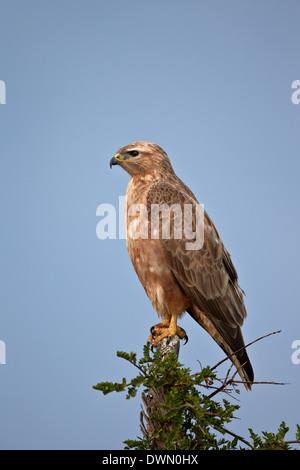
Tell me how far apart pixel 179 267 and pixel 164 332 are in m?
0.80

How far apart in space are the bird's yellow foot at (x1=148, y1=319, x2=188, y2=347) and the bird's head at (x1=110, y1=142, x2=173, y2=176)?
74.6 inches

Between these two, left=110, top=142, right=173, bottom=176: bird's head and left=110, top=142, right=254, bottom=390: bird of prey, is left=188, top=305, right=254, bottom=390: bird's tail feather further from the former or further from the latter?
left=110, top=142, right=173, bottom=176: bird's head

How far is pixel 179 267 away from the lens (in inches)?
239

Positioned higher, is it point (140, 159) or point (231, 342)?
point (140, 159)

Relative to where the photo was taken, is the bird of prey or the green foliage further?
the bird of prey

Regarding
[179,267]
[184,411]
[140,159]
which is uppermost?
[140,159]

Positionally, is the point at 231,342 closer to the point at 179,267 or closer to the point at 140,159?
the point at 179,267

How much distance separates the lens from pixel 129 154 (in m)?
6.63

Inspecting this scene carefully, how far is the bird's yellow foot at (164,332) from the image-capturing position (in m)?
6.10

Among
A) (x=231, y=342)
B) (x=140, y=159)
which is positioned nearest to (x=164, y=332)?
(x=231, y=342)

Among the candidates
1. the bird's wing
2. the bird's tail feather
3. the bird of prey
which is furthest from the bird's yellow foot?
the bird's wing

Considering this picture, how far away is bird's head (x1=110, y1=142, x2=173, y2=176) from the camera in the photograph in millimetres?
6598
